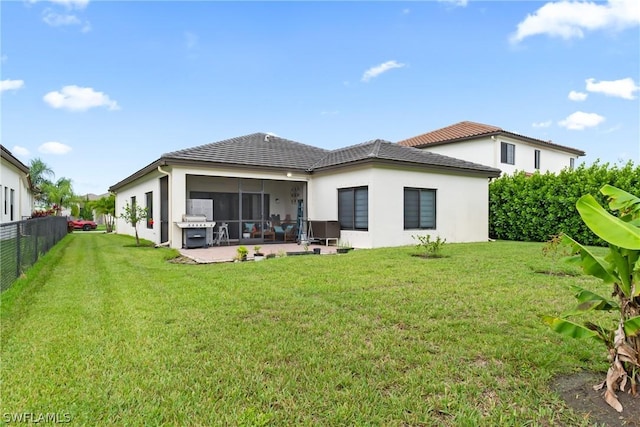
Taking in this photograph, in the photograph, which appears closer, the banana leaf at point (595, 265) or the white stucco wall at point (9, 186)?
the banana leaf at point (595, 265)

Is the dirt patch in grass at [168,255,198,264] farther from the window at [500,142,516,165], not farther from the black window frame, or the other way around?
the window at [500,142,516,165]

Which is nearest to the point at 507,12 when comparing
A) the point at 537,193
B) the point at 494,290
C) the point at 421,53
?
the point at 421,53

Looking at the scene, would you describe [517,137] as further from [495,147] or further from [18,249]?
[18,249]

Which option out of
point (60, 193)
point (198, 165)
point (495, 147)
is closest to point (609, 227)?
point (198, 165)

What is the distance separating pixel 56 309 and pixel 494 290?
21.8ft

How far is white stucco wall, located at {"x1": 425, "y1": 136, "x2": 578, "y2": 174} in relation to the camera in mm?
22406

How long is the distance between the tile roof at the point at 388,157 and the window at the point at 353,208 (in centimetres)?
113

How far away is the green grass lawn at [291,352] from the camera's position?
8.40ft

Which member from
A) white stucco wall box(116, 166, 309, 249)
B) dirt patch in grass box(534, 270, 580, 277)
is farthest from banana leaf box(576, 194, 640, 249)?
white stucco wall box(116, 166, 309, 249)

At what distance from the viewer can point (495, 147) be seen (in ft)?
72.9

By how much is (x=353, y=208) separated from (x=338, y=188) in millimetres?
1230

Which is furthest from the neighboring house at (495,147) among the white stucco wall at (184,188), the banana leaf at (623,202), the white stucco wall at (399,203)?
the banana leaf at (623,202)

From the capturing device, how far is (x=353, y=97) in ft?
65.5

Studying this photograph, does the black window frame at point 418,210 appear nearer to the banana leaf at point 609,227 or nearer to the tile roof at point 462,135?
the tile roof at point 462,135
